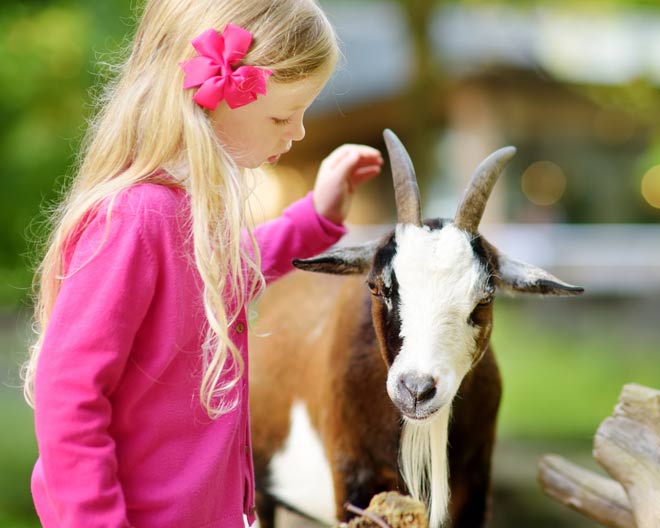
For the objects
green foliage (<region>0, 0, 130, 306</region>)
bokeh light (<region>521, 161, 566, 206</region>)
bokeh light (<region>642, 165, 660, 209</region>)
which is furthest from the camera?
bokeh light (<region>642, 165, 660, 209</region>)

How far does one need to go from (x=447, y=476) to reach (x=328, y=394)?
1.76 feet

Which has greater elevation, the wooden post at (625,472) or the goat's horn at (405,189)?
the goat's horn at (405,189)

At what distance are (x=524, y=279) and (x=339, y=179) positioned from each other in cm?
60

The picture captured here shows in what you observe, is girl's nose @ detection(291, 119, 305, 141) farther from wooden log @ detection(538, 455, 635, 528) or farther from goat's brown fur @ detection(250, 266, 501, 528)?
wooden log @ detection(538, 455, 635, 528)

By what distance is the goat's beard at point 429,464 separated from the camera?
2.12 metres

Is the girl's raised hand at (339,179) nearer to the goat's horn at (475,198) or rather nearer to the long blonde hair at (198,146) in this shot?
the goat's horn at (475,198)

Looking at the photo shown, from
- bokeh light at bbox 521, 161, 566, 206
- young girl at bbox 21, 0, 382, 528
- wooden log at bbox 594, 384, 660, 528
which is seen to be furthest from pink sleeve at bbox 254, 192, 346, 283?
→ bokeh light at bbox 521, 161, 566, 206

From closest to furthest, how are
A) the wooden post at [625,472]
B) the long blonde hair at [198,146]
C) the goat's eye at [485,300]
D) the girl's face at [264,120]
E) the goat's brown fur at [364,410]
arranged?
the long blonde hair at [198,146], the girl's face at [264,120], the goat's eye at [485,300], the wooden post at [625,472], the goat's brown fur at [364,410]

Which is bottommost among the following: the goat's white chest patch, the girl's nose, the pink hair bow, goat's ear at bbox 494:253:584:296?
the goat's white chest patch

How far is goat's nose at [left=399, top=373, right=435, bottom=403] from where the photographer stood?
1.86m

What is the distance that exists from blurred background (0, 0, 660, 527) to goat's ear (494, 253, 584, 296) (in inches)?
131

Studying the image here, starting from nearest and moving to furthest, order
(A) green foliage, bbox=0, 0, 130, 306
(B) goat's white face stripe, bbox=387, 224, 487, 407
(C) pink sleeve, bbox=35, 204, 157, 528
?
(C) pink sleeve, bbox=35, 204, 157, 528 < (B) goat's white face stripe, bbox=387, 224, 487, 407 < (A) green foliage, bbox=0, 0, 130, 306

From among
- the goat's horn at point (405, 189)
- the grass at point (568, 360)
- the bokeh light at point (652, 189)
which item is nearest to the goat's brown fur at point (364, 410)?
the goat's horn at point (405, 189)

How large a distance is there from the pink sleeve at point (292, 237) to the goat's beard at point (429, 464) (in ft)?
1.81
